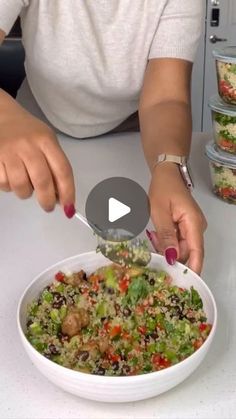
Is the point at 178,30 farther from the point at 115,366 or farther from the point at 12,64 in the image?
the point at 12,64

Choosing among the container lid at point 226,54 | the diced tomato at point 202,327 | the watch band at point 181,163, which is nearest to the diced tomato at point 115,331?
the diced tomato at point 202,327

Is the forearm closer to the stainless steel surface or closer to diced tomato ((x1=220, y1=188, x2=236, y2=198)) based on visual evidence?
diced tomato ((x1=220, y1=188, x2=236, y2=198))

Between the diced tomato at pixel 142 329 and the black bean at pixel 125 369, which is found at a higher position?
the black bean at pixel 125 369

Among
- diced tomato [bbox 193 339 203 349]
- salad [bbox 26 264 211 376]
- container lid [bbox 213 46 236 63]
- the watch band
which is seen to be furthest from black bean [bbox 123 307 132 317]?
container lid [bbox 213 46 236 63]

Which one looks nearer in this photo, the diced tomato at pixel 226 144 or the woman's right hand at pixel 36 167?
the woman's right hand at pixel 36 167

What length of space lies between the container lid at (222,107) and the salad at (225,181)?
0.34 ft

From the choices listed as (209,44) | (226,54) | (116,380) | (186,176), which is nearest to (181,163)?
(186,176)

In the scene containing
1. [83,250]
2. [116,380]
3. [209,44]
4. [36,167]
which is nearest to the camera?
[116,380]

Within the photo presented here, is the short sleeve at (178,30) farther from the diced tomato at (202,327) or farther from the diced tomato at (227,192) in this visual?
the diced tomato at (202,327)

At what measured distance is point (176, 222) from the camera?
0.92m

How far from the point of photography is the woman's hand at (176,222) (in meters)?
0.86

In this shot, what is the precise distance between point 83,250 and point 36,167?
12.2 inches
